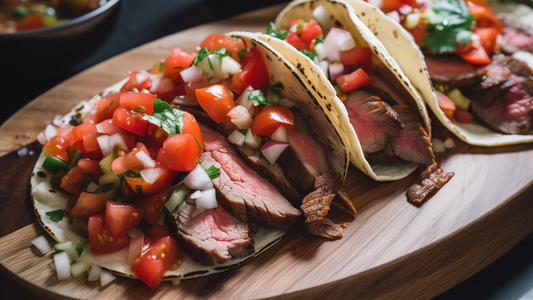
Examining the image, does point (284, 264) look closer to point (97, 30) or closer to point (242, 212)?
point (242, 212)

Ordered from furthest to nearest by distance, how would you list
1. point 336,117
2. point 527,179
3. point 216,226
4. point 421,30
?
1. point 421,30
2. point 527,179
3. point 336,117
4. point 216,226

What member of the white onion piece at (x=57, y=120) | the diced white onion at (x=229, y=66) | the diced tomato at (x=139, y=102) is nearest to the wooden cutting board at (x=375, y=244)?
the white onion piece at (x=57, y=120)

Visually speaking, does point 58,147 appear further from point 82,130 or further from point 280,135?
point 280,135

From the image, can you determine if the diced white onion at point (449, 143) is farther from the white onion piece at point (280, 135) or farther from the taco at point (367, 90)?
the white onion piece at point (280, 135)

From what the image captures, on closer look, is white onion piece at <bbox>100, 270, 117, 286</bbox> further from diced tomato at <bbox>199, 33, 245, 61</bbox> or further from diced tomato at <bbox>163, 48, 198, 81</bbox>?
diced tomato at <bbox>199, 33, 245, 61</bbox>

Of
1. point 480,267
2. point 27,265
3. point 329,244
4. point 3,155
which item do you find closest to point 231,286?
point 329,244

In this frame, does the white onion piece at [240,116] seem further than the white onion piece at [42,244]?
Yes

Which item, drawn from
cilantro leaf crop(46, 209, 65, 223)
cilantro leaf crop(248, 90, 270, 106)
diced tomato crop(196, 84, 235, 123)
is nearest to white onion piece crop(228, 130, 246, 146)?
diced tomato crop(196, 84, 235, 123)
